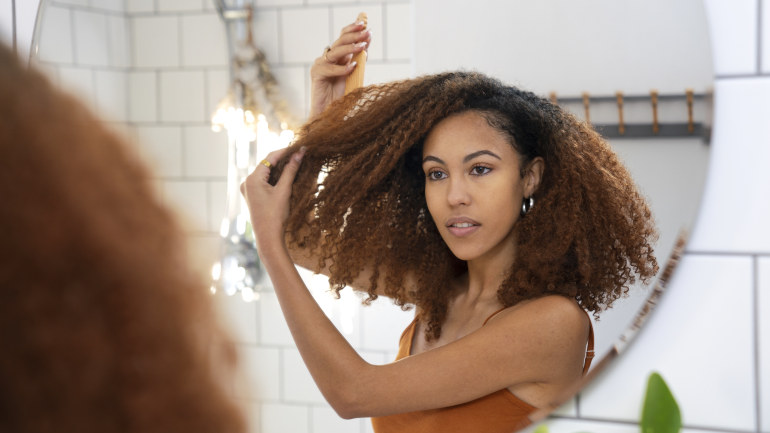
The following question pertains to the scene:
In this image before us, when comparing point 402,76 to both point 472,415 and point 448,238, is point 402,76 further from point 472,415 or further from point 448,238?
point 472,415

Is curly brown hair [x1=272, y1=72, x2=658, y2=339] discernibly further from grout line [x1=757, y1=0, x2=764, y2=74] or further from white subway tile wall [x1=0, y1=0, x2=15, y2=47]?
white subway tile wall [x1=0, y1=0, x2=15, y2=47]

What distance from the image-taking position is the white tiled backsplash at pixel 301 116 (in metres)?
0.69

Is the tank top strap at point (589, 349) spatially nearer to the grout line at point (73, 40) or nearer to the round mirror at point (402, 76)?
the round mirror at point (402, 76)

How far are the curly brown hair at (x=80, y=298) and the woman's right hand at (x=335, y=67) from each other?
1.35 ft

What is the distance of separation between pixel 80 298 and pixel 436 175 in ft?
1.45

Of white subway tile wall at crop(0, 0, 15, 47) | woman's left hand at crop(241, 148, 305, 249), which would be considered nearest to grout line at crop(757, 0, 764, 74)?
woman's left hand at crop(241, 148, 305, 249)

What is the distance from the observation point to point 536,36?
2.22 feet

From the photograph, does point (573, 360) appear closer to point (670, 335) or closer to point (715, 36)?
point (670, 335)

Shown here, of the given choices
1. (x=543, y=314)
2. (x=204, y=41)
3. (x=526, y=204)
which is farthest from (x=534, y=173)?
(x=204, y=41)

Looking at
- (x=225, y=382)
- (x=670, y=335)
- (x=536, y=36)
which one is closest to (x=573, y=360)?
(x=670, y=335)

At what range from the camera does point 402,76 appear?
2.20 feet

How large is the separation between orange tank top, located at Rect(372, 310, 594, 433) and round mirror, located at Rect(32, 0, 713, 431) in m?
0.02

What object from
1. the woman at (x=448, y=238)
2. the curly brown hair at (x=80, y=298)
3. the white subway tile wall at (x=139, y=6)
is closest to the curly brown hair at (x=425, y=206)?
the woman at (x=448, y=238)

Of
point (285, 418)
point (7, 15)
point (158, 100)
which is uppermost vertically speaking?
point (7, 15)
